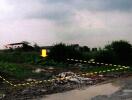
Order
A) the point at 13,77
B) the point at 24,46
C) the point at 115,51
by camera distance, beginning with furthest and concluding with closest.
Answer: the point at 24,46, the point at 115,51, the point at 13,77

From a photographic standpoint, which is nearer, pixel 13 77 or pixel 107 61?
pixel 13 77

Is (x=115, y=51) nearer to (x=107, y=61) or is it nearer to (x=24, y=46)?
(x=107, y=61)

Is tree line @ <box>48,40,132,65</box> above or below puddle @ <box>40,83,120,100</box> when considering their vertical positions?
above

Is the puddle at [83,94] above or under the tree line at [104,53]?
under

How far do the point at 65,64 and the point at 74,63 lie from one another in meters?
2.15

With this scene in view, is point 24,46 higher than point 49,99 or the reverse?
higher

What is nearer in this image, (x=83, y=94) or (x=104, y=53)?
(x=83, y=94)

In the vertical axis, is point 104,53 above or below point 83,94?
above

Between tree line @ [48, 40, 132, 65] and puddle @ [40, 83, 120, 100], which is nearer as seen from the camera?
puddle @ [40, 83, 120, 100]

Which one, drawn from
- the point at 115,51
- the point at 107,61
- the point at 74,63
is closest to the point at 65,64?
the point at 74,63

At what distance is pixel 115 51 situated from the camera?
4653cm

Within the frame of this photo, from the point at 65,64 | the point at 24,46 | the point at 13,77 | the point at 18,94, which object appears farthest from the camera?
the point at 24,46

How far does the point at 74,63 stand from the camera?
42.4 metres

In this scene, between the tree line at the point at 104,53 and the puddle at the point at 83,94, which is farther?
the tree line at the point at 104,53
